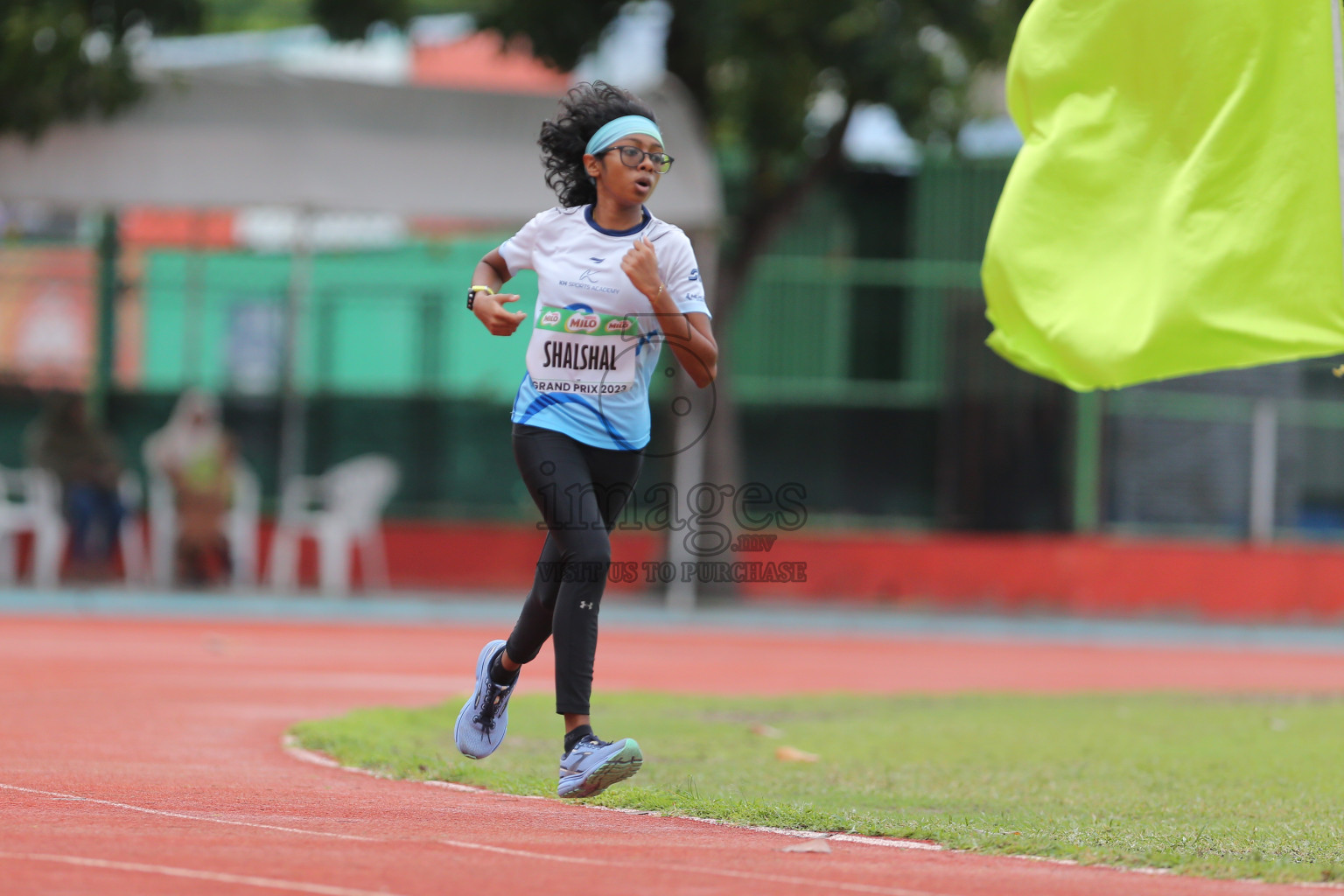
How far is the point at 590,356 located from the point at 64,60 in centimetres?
1316

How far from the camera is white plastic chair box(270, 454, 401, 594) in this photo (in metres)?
19.9

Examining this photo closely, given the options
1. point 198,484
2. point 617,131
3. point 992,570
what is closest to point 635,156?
point 617,131

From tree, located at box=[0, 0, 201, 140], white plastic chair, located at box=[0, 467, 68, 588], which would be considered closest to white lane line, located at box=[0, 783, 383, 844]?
tree, located at box=[0, 0, 201, 140]

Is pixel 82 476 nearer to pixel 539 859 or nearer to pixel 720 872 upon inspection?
pixel 539 859

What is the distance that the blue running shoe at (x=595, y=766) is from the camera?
552 centimetres

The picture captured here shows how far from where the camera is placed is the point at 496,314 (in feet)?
18.9

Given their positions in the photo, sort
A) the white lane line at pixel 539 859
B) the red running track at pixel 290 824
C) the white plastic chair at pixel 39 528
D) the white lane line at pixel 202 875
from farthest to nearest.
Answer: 1. the white plastic chair at pixel 39 528
2. the red running track at pixel 290 824
3. the white lane line at pixel 539 859
4. the white lane line at pixel 202 875

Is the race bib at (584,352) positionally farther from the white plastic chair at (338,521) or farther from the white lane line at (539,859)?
the white plastic chair at (338,521)

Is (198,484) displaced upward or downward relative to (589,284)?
downward

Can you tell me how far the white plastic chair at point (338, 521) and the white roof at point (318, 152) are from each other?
3.37 meters

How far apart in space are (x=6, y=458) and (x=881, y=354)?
9665 mm

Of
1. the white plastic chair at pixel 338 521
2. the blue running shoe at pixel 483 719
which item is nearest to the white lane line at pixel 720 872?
the blue running shoe at pixel 483 719

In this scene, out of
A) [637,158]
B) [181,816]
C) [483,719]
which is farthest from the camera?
[483,719]

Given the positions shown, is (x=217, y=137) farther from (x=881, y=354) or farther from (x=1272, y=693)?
(x=1272, y=693)
